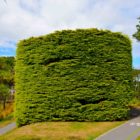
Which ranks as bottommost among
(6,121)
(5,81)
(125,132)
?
(125,132)

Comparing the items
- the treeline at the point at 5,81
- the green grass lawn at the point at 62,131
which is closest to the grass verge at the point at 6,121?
the treeline at the point at 5,81

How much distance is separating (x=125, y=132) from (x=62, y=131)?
3.98 metres

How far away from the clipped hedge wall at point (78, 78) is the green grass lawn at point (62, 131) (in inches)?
47.4

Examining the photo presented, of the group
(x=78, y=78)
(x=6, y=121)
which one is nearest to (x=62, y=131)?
(x=78, y=78)

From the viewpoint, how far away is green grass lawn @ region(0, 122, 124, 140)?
71.9 feet

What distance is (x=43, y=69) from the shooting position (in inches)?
1059

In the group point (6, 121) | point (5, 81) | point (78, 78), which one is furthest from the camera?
point (5, 81)

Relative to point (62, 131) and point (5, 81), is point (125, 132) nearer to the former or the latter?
point (62, 131)

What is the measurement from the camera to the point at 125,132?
2253 centimetres

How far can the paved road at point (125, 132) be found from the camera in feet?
68.7

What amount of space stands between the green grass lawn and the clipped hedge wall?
120 cm

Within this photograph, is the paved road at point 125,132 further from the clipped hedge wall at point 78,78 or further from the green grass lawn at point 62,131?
the clipped hedge wall at point 78,78

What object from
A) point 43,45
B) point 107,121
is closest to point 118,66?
point 107,121

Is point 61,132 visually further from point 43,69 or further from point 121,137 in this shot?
point 43,69
